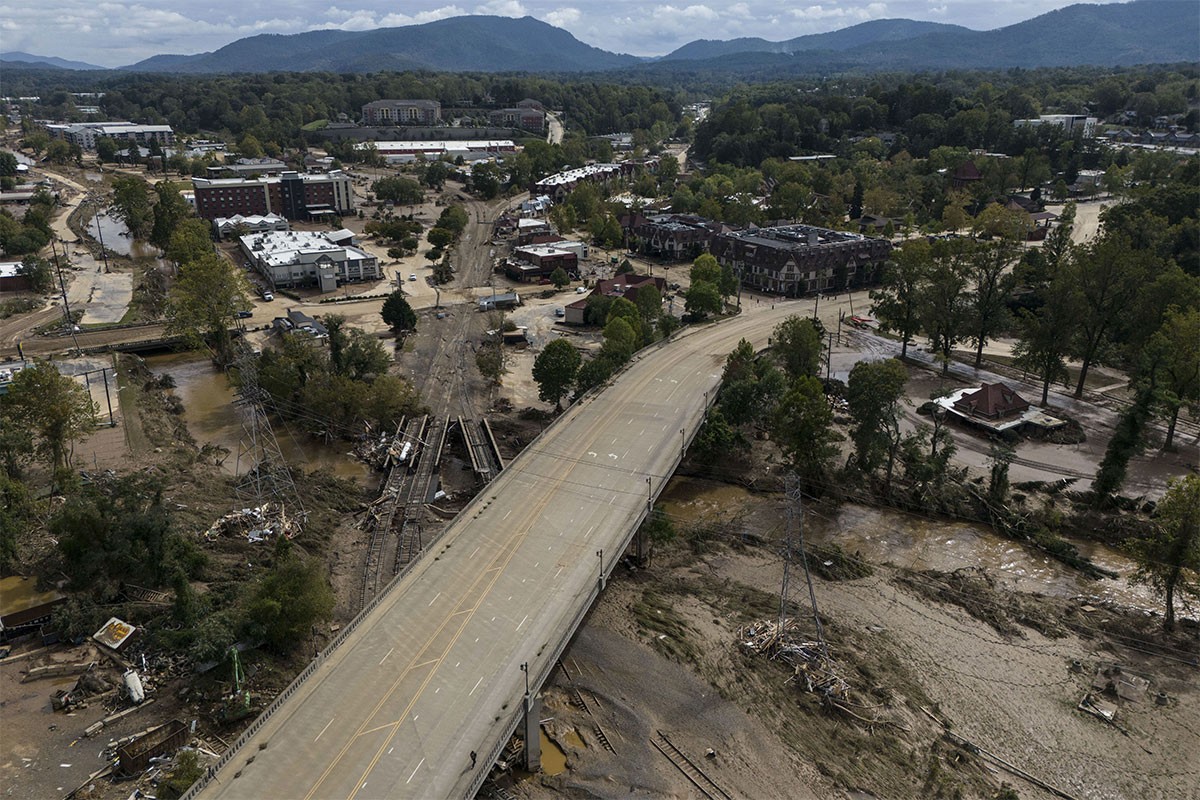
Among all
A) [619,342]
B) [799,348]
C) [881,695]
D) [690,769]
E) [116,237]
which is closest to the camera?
[690,769]

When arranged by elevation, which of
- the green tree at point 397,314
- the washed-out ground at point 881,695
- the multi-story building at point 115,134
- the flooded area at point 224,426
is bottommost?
the flooded area at point 224,426

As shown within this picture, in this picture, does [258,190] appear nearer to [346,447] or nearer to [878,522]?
[346,447]

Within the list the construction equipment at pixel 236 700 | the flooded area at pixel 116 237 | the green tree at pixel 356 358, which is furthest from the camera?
the flooded area at pixel 116 237

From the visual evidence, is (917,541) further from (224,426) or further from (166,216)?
(166,216)

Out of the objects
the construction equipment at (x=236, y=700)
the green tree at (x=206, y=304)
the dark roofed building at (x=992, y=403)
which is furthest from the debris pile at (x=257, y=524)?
the dark roofed building at (x=992, y=403)

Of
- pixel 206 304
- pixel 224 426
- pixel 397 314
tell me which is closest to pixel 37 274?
pixel 206 304

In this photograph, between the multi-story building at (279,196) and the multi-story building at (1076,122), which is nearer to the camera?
the multi-story building at (279,196)

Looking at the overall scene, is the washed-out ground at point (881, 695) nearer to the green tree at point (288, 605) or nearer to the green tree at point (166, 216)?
the green tree at point (288, 605)
